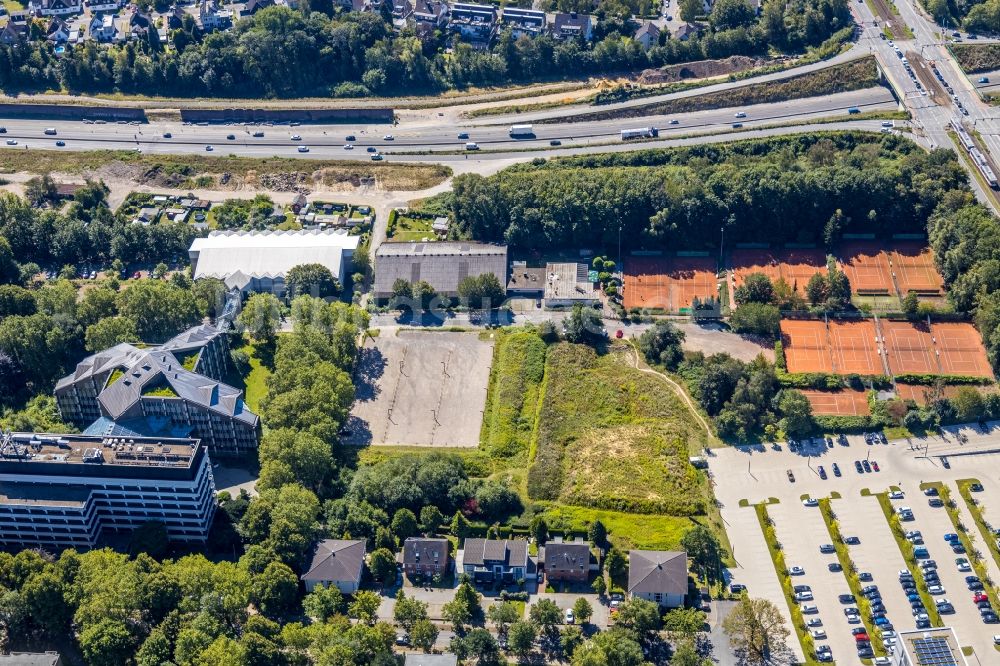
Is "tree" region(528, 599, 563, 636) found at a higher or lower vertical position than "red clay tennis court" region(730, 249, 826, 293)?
lower

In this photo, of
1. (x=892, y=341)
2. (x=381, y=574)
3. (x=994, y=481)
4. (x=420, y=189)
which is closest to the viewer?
(x=381, y=574)

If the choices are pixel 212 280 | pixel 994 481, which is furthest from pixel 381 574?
pixel 994 481

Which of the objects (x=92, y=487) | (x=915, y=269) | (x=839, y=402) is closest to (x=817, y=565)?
(x=839, y=402)

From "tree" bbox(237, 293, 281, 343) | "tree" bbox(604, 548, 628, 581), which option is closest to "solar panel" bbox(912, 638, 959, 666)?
"tree" bbox(604, 548, 628, 581)

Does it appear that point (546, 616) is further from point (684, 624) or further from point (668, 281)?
point (668, 281)

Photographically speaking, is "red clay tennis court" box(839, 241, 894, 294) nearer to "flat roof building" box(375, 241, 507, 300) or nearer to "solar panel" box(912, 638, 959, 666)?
"flat roof building" box(375, 241, 507, 300)

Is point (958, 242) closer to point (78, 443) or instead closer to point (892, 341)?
point (892, 341)

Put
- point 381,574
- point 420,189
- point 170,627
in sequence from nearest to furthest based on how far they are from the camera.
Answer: point 170,627 < point 381,574 < point 420,189

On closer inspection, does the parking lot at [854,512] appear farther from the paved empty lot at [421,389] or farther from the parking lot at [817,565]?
the paved empty lot at [421,389]

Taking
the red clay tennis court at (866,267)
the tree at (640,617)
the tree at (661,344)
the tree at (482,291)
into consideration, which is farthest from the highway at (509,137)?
the tree at (640,617)
